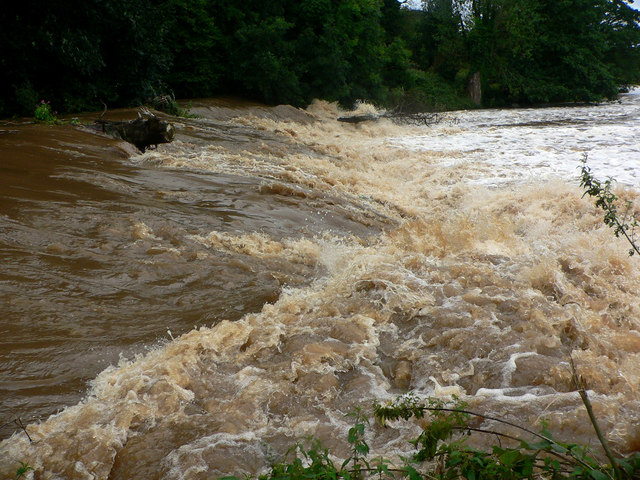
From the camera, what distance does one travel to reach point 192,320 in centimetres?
410

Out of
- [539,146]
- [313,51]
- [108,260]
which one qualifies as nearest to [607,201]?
[108,260]

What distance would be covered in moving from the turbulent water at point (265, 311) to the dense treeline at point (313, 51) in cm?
591

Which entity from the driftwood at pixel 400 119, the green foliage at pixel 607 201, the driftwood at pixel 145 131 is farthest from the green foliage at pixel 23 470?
the driftwood at pixel 400 119

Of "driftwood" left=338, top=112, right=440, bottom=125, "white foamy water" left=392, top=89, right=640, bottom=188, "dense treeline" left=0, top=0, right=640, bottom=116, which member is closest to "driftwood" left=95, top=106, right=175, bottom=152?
"dense treeline" left=0, top=0, right=640, bottom=116

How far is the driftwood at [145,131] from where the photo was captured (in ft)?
31.1

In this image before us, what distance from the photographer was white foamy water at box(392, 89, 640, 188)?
31.8 ft

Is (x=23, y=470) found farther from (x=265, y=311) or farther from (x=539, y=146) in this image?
(x=539, y=146)

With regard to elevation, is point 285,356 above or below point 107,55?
below

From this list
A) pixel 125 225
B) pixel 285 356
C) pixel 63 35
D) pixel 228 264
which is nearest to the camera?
pixel 285 356

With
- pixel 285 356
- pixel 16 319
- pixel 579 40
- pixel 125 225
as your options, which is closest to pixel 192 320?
pixel 285 356

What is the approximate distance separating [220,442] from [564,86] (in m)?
30.0

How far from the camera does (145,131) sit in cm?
952

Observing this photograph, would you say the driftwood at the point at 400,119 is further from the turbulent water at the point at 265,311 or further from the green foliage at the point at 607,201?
the green foliage at the point at 607,201

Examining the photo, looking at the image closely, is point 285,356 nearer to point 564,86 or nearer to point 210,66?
point 210,66
